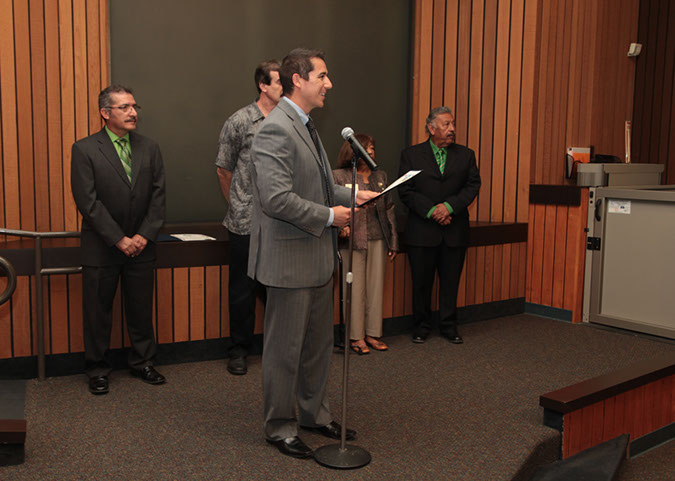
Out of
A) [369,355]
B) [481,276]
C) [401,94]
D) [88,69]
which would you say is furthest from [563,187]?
[88,69]

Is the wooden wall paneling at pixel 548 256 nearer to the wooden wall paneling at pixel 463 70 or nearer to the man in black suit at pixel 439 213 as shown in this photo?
the wooden wall paneling at pixel 463 70

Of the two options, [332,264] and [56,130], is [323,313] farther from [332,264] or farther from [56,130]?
[56,130]

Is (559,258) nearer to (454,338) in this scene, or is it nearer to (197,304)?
(454,338)

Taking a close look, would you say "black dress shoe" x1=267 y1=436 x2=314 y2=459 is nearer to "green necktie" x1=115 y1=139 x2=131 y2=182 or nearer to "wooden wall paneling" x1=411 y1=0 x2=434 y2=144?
"green necktie" x1=115 y1=139 x2=131 y2=182

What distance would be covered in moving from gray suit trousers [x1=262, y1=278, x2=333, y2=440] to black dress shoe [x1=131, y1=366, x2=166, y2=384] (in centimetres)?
107

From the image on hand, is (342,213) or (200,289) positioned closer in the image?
(342,213)

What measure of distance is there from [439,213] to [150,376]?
2.09 meters

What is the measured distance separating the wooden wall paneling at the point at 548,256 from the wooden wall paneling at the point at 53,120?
362 cm

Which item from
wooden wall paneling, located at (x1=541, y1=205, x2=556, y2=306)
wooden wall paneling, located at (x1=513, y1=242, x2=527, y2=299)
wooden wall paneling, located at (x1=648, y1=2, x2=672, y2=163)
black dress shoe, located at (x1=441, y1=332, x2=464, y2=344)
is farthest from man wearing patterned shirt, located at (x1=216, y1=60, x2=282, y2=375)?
wooden wall paneling, located at (x1=648, y1=2, x2=672, y2=163)

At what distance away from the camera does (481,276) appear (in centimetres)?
552

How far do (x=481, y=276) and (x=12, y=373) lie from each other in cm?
339

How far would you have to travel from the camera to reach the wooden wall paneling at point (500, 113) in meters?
5.55

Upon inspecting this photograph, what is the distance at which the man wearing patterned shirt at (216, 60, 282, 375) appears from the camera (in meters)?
3.99

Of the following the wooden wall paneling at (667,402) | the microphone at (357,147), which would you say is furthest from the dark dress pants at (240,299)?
the wooden wall paneling at (667,402)
